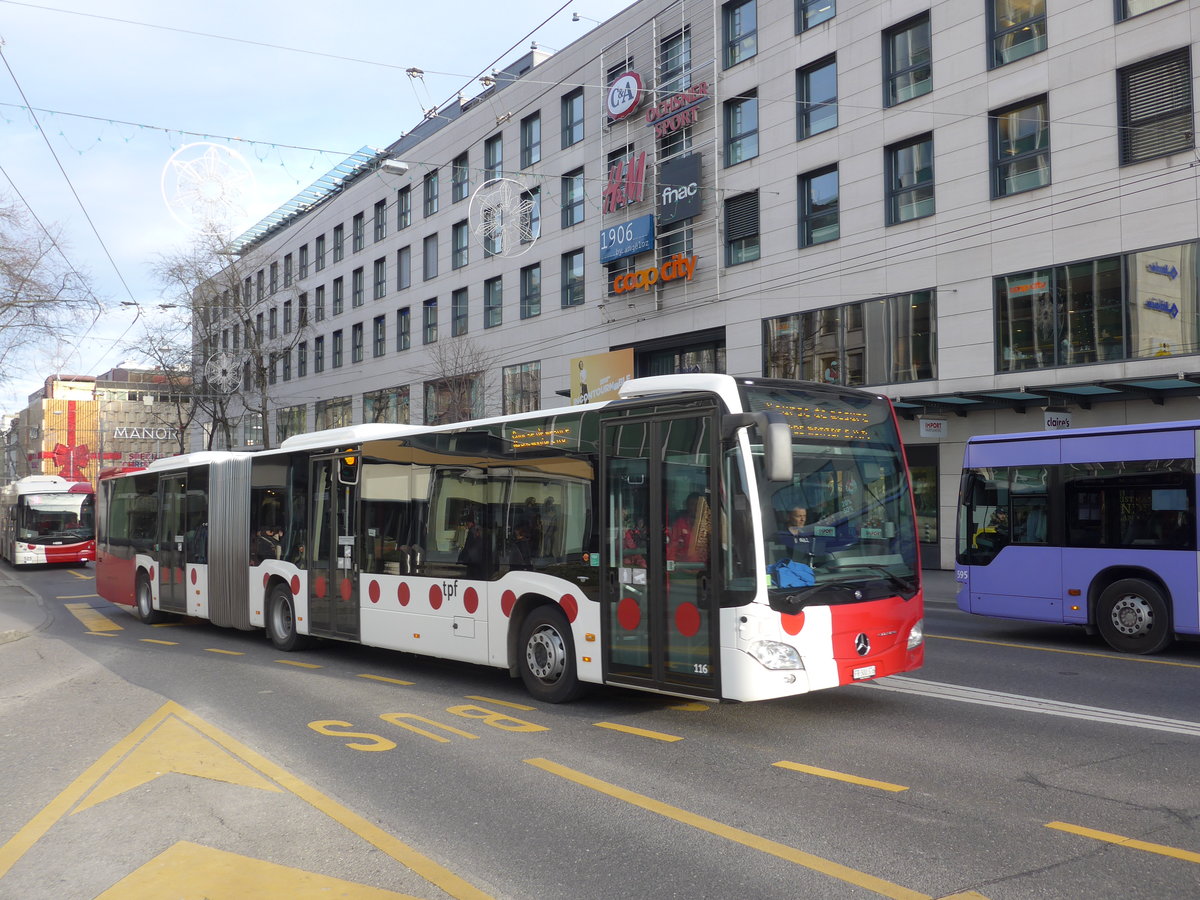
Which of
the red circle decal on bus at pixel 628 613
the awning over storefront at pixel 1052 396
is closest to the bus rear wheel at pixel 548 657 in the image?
the red circle decal on bus at pixel 628 613

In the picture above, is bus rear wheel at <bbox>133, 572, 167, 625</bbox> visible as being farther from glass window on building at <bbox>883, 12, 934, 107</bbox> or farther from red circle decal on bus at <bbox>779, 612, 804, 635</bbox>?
glass window on building at <bbox>883, 12, 934, 107</bbox>

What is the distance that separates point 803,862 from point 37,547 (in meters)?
35.4

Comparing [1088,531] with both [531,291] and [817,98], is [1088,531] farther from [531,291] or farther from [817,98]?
[531,291]

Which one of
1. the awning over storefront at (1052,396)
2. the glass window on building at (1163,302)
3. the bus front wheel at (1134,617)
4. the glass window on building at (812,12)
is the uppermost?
the glass window on building at (812,12)

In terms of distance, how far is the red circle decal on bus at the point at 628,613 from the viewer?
326 inches

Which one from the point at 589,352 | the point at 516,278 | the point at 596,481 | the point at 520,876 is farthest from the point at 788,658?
the point at 516,278

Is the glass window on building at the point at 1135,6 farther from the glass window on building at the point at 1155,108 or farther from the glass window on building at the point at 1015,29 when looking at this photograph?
the glass window on building at the point at 1015,29

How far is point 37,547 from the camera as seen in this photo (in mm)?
34188

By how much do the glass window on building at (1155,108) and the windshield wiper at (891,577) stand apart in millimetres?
15246

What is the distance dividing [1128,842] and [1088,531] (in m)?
8.29

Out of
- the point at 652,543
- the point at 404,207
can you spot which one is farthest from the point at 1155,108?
the point at 404,207

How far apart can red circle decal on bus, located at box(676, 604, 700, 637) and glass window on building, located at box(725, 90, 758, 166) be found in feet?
74.0

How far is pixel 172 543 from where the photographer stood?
17031 millimetres

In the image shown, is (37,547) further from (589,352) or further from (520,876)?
(520,876)
